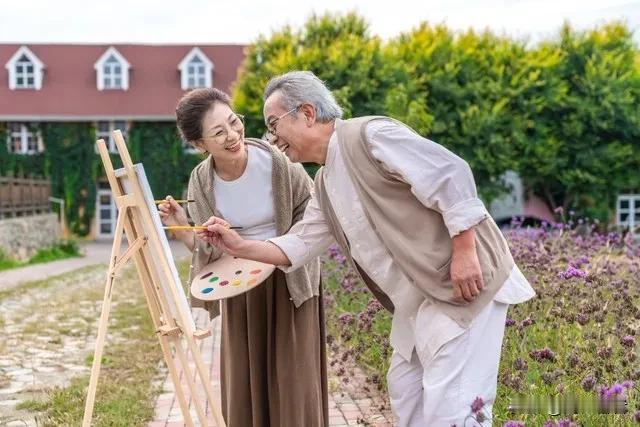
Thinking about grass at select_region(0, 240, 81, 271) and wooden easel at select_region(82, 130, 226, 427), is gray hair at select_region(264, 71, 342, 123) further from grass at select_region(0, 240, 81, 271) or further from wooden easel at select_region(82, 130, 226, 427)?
grass at select_region(0, 240, 81, 271)

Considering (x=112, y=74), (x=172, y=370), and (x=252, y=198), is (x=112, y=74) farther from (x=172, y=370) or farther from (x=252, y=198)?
(x=172, y=370)

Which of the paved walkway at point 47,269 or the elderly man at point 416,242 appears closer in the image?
the elderly man at point 416,242

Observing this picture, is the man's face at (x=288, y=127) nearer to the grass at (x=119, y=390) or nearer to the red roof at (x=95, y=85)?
the grass at (x=119, y=390)

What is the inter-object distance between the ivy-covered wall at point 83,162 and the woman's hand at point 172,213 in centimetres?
3240

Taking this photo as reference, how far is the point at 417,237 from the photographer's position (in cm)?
332

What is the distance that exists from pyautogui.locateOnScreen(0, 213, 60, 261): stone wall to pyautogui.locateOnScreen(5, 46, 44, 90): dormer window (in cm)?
1064

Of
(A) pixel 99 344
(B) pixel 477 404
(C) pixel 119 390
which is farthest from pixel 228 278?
(C) pixel 119 390

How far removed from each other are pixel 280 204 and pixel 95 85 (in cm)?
3549

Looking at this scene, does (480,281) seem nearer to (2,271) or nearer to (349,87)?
(2,271)

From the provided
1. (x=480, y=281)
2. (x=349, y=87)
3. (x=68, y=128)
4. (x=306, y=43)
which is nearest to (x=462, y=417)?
(x=480, y=281)

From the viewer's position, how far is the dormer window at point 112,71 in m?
38.2

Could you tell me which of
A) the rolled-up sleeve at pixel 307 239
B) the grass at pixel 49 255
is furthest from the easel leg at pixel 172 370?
the grass at pixel 49 255

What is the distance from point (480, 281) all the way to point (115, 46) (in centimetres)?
3744

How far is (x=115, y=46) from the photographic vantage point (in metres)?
39.0
